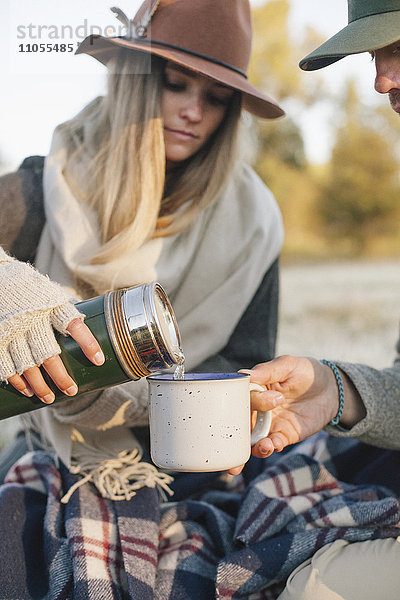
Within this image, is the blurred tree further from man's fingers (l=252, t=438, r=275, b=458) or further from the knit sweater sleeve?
man's fingers (l=252, t=438, r=275, b=458)

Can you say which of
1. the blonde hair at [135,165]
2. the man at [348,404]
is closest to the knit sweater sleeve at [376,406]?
the man at [348,404]

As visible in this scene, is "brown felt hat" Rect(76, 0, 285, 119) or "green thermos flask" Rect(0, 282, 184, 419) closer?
"green thermos flask" Rect(0, 282, 184, 419)

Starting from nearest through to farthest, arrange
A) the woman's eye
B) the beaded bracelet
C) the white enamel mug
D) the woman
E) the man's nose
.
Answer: the white enamel mug, the man's nose, the beaded bracelet, the woman, the woman's eye

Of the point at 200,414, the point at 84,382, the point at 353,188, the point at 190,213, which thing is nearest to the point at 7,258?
the point at 84,382

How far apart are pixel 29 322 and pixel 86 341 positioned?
0.37 ft

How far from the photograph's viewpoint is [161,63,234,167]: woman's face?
2.05 meters

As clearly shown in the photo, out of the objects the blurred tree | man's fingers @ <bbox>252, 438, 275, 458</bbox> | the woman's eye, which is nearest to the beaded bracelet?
man's fingers @ <bbox>252, 438, 275, 458</bbox>

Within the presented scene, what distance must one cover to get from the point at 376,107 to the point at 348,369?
24203mm

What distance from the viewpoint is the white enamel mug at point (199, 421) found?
3.92 ft

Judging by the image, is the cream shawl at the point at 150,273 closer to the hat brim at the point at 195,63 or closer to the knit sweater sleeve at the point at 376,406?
the hat brim at the point at 195,63

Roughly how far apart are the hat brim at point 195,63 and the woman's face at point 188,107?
0.07 meters

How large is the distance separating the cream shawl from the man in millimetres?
487

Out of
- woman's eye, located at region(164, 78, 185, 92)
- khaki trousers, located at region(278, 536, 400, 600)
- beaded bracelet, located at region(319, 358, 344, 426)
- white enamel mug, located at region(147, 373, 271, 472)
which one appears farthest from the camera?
woman's eye, located at region(164, 78, 185, 92)

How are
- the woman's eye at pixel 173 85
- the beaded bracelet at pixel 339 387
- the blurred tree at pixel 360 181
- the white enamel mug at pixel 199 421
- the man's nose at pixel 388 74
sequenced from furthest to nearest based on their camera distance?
the blurred tree at pixel 360 181 → the woman's eye at pixel 173 85 → the beaded bracelet at pixel 339 387 → the man's nose at pixel 388 74 → the white enamel mug at pixel 199 421
